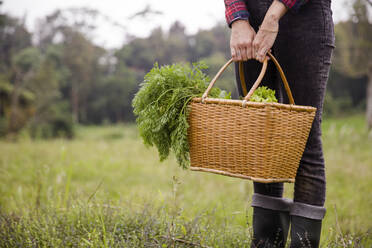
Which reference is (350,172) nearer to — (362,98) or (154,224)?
(154,224)

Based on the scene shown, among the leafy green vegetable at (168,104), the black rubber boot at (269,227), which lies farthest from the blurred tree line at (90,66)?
the black rubber boot at (269,227)

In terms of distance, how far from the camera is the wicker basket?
1089 millimetres

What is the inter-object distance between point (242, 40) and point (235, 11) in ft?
0.47

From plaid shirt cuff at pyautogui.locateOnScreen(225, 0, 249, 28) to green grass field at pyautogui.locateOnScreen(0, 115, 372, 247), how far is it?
74cm

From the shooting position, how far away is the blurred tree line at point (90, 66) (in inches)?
388

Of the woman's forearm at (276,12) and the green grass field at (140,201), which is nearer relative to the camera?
the woman's forearm at (276,12)

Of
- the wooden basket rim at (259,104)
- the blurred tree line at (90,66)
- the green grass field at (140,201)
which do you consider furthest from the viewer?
the blurred tree line at (90,66)

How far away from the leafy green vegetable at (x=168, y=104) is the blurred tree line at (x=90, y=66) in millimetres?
403

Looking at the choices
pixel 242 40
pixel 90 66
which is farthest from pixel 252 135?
pixel 90 66

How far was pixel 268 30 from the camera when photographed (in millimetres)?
1160

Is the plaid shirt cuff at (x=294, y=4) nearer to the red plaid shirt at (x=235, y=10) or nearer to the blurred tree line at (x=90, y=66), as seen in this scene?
the red plaid shirt at (x=235, y=10)

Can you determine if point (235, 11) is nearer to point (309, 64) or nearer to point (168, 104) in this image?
point (309, 64)

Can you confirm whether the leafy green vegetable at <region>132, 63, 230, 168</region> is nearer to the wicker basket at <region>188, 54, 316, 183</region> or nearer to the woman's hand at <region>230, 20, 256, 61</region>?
the wicker basket at <region>188, 54, 316, 183</region>

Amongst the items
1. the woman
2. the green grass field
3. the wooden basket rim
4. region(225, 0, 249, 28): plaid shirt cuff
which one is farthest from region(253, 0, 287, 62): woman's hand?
the green grass field
